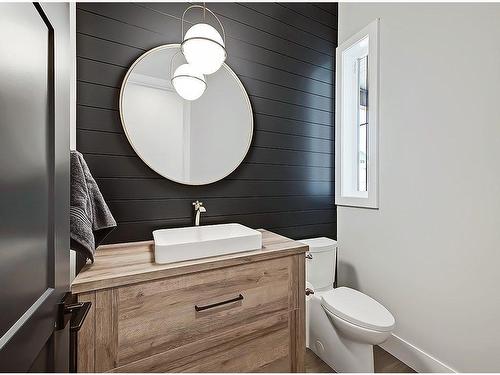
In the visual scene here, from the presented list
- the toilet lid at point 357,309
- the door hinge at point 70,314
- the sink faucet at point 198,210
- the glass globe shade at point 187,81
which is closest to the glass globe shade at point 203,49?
the glass globe shade at point 187,81

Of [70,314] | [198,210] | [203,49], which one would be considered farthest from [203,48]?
[70,314]

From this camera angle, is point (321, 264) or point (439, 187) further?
point (321, 264)

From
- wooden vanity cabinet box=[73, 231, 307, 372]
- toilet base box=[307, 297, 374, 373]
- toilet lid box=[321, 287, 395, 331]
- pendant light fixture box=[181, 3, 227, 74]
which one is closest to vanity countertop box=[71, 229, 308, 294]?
wooden vanity cabinet box=[73, 231, 307, 372]

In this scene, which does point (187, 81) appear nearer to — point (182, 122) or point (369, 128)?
point (182, 122)

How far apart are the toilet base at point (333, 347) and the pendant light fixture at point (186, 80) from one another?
1534 millimetres

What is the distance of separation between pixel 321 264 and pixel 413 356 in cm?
75

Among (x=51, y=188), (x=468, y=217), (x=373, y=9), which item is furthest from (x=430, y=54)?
(x=51, y=188)

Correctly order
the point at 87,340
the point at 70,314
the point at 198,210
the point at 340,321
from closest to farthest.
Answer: the point at 70,314 < the point at 87,340 < the point at 340,321 < the point at 198,210

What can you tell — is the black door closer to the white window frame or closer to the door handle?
the door handle

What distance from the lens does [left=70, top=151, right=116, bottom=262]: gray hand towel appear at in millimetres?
912

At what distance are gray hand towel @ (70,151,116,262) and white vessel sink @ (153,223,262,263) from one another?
9.3 inches

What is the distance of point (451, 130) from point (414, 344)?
1311 millimetres

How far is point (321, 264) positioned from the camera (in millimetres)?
1837

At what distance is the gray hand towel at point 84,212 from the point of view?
35.9 inches
